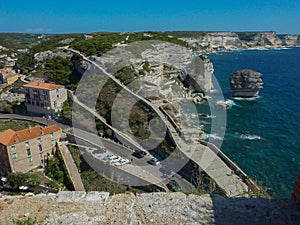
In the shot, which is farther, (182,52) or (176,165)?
(182,52)

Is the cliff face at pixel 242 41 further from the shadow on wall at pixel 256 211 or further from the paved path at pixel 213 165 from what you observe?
the shadow on wall at pixel 256 211

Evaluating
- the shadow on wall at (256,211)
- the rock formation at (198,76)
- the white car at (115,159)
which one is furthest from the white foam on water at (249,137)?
the shadow on wall at (256,211)

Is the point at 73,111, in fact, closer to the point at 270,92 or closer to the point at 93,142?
the point at 93,142

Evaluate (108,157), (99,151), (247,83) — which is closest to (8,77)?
(99,151)

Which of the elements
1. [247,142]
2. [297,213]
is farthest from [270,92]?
[297,213]

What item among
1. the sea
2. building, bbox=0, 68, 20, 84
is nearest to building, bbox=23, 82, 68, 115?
building, bbox=0, 68, 20, 84

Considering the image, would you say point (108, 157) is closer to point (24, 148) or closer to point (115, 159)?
point (115, 159)
